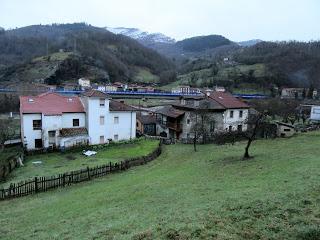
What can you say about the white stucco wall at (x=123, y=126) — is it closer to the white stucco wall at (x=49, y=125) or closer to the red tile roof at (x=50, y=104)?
the red tile roof at (x=50, y=104)

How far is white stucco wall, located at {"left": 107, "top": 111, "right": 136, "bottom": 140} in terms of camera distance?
48.1m

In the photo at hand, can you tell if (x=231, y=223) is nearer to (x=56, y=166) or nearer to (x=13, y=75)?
(x=56, y=166)

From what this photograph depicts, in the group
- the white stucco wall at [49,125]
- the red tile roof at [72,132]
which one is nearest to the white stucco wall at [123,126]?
the red tile roof at [72,132]

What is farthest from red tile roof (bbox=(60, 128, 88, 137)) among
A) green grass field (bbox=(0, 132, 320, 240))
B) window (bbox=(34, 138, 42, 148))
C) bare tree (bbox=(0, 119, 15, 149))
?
green grass field (bbox=(0, 132, 320, 240))

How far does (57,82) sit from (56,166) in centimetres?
11389

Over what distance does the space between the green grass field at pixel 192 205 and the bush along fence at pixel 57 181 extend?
35.5 inches

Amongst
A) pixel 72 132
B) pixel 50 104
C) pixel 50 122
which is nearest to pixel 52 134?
pixel 50 122

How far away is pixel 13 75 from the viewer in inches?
5881

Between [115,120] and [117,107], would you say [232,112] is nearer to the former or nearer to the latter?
[117,107]

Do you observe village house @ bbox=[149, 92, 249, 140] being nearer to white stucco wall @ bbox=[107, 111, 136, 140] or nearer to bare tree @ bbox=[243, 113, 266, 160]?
white stucco wall @ bbox=[107, 111, 136, 140]

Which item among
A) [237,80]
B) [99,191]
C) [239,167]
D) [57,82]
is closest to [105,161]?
[99,191]

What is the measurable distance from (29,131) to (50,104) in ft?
15.2

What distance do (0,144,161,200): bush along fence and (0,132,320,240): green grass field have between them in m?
0.90

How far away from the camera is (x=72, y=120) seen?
4553 cm
